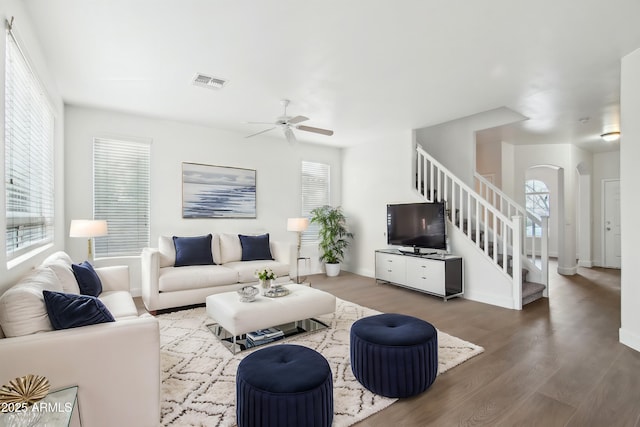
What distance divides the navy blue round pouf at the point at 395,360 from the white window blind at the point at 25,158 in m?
2.56

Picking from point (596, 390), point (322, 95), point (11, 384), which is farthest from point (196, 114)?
point (596, 390)

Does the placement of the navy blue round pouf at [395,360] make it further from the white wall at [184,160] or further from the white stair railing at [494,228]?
the white wall at [184,160]

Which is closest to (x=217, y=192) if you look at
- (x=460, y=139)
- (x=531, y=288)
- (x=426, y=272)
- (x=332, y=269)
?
(x=332, y=269)

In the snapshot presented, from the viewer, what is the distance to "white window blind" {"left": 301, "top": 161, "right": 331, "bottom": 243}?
22.2 ft

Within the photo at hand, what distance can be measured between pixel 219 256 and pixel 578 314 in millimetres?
4947

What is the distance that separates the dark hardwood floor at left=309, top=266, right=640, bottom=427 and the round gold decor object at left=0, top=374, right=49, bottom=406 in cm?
163

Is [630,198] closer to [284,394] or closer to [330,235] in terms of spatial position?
[284,394]

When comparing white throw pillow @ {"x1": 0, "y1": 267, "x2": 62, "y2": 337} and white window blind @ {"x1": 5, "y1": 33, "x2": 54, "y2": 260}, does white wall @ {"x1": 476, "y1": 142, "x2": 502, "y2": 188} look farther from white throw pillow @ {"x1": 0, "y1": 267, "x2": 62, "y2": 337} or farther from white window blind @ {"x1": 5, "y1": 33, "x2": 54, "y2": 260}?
white throw pillow @ {"x1": 0, "y1": 267, "x2": 62, "y2": 337}

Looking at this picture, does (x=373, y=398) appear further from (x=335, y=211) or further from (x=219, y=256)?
(x=335, y=211)

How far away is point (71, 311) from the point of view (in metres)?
1.82

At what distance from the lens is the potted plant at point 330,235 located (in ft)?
21.4

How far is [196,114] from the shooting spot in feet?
15.7

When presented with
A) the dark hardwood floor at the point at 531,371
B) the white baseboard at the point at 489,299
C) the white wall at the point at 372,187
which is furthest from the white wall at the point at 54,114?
the white baseboard at the point at 489,299

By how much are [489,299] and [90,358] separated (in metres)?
4.62
